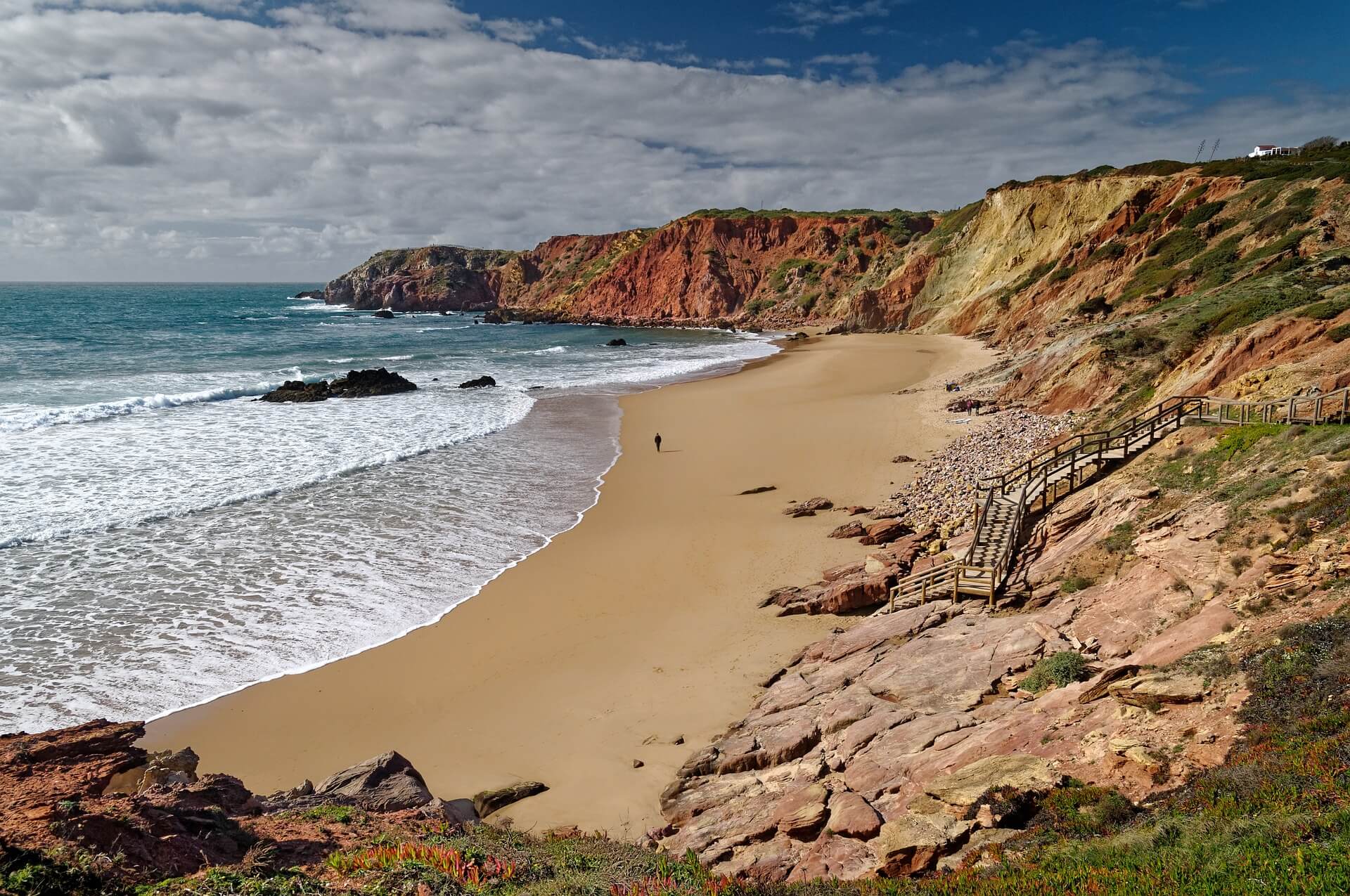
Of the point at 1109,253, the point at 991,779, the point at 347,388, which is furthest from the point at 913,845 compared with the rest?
the point at 1109,253

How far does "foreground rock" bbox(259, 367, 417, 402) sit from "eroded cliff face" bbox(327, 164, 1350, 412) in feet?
104

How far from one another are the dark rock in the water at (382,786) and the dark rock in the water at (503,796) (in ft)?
2.78

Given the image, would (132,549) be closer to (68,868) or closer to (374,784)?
(374,784)

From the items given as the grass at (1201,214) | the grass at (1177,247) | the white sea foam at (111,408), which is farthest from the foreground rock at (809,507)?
the grass at (1201,214)

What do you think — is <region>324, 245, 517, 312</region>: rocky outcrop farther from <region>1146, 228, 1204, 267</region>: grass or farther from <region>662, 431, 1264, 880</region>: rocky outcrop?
<region>662, 431, 1264, 880</region>: rocky outcrop

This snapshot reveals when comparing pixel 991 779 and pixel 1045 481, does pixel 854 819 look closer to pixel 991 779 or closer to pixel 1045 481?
pixel 991 779

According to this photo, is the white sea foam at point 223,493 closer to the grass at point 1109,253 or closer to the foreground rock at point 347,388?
the foreground rock at point 347,388

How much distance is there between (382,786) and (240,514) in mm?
13993

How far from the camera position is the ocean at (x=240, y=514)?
13352 millimetres

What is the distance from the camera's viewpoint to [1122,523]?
12469 mm

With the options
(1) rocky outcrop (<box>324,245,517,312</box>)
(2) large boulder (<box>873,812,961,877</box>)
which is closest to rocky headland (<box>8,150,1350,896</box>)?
(2) large boulder (<box>873,812,961,877</box>)

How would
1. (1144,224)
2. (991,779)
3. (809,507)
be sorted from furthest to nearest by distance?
1. (1144,224)
2. (809,507)
3. (991,779)

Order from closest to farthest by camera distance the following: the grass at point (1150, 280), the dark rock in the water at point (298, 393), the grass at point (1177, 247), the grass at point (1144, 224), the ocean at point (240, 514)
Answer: the ocean at point (240, 514), the grass at point (1150, 280), the grass at point (1177, 247), the dark rock in the water at point (298, 393), the grass at point (1144, 224)

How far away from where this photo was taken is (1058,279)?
48062 millimetres
